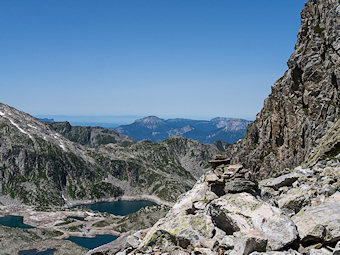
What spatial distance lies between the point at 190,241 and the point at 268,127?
13989 centimetres

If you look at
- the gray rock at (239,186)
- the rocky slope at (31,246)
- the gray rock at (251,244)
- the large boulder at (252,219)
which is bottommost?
the rocky slope at (31,246)

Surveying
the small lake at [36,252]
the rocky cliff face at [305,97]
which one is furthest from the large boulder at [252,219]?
the small lake at [36,252]

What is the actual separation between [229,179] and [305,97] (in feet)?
365

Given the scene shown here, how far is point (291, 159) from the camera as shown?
127250 millimetres

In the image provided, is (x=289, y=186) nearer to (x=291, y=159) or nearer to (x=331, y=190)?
(x=331, y=190)

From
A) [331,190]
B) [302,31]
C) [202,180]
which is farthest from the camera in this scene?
[302,31]

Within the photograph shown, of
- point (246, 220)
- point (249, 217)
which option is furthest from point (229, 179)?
point (246, 220)

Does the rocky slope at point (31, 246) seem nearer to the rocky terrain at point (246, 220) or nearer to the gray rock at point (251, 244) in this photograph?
the rocky terrain at point (246, 220)

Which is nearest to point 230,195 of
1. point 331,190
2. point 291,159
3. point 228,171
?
point 228,171

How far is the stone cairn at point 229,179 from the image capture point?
72.2ft

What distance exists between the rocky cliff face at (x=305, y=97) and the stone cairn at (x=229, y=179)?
236ft

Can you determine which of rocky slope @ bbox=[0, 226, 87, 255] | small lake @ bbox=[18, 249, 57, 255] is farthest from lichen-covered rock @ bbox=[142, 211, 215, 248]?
small lake @ bbox=[18, 249, 57, 255]

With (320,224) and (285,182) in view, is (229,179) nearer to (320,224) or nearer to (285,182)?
(320,224)

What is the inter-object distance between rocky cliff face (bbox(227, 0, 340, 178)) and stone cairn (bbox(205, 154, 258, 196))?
7198 centimetres
